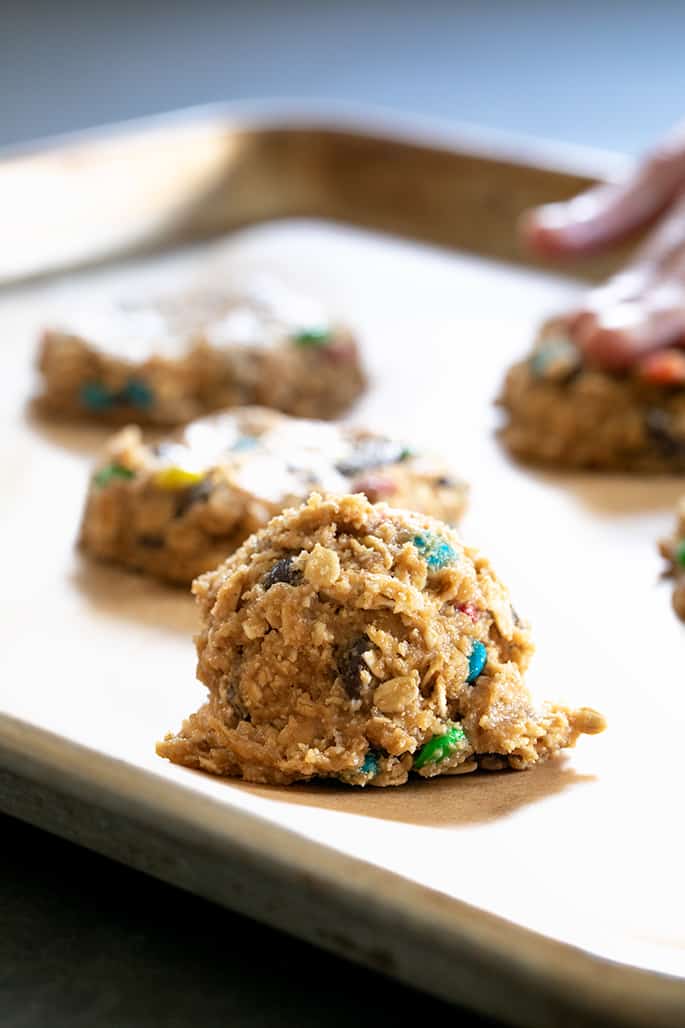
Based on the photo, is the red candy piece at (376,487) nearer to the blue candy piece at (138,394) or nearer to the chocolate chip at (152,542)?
the chocolate chip at (152,542)

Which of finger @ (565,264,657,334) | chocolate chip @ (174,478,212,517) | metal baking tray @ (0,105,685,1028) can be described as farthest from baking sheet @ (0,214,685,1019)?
finger @ (565,264,657,334)

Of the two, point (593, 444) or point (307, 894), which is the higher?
point (593, 444)

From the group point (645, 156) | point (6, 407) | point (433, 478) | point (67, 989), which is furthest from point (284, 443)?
point (645, 156)

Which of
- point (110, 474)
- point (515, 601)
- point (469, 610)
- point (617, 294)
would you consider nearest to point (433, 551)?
point (469, 610)

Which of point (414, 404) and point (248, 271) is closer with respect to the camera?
point (414, 404)

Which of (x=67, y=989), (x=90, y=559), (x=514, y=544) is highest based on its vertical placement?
(x=514, y=544)

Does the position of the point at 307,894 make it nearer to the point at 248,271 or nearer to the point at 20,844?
the point at 20,844

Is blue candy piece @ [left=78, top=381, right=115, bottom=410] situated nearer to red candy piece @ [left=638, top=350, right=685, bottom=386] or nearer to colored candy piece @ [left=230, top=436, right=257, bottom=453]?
colored candy piece @ [left=230, top=436, right=257, bottom=453]

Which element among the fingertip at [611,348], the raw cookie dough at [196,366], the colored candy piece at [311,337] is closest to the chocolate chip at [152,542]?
the raw cookie dough at [196,366]
